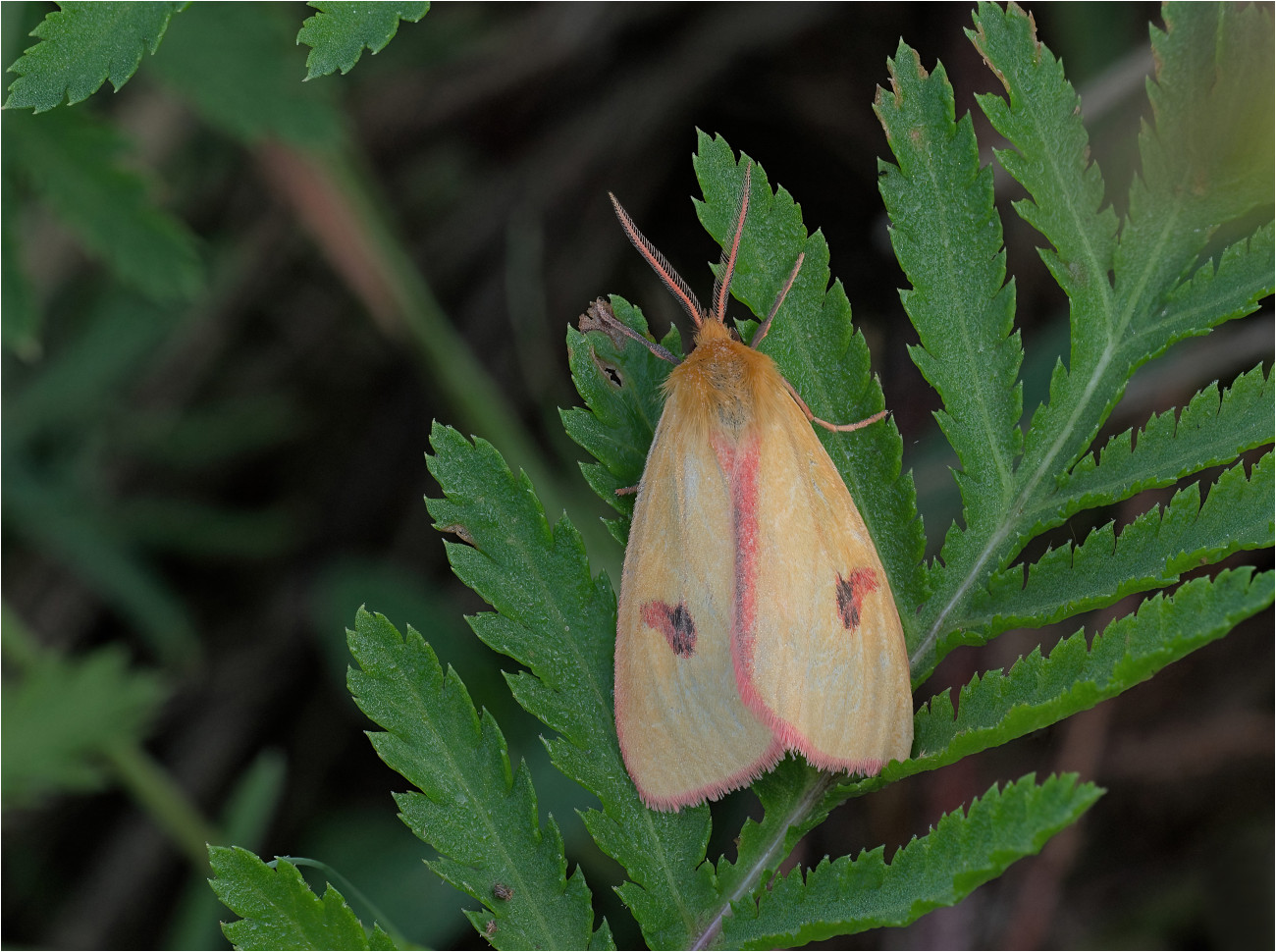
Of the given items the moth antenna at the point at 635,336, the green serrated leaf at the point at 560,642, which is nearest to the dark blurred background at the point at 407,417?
the moth antenna at the point at 635,336

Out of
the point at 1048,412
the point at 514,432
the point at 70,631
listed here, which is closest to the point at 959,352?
the point at 1048,412

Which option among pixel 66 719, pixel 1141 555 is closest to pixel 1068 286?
pixel 1141 555

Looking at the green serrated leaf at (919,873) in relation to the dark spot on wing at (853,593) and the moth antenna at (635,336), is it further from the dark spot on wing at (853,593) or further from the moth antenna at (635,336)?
the moth antenna at (635,336)

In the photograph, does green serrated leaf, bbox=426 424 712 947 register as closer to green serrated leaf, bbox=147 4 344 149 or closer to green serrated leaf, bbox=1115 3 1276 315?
green serrated leaf, bbox=1115 3 1276 315

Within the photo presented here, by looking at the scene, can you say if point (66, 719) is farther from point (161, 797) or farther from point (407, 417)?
point (407, 417)

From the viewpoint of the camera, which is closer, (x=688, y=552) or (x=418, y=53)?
(x=688, y=552)

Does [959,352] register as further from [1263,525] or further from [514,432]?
[514,432]
